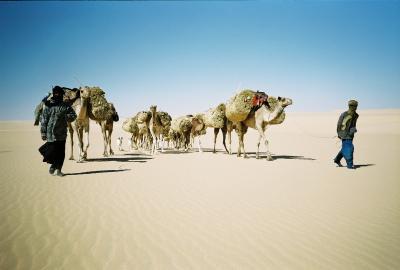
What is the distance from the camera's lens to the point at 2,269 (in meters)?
3.50

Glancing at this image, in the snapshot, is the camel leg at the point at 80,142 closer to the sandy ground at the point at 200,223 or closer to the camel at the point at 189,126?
the sandy ground at the point at 200,223

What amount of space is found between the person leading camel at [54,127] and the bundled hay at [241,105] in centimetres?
820

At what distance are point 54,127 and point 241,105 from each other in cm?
870

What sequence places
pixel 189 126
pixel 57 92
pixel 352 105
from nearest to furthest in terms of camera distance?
pixel 57 92
pixel 352 105
pixel 189 126

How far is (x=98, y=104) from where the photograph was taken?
1373 centimetres

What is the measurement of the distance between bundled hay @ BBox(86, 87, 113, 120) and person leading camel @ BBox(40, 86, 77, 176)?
4.69 metres

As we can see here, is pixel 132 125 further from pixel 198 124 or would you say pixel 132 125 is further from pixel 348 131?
pixel 348 131

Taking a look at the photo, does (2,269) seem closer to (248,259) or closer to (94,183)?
(248,259)

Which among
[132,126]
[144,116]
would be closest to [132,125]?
[132,126]

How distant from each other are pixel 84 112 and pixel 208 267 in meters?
11.2

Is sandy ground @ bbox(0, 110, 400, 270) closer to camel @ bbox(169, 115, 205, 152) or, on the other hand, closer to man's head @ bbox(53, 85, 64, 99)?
man's head @ bbox(53, 85, 64, 99)

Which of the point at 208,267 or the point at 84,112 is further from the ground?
the point at 84,112

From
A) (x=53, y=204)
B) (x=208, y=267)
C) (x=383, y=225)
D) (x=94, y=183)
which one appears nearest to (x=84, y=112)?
(x=94, y=183)

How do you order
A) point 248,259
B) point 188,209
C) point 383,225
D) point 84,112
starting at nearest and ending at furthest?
1. point 248,259
2. point 383,225
3. point 188,209
4. point 84,112
